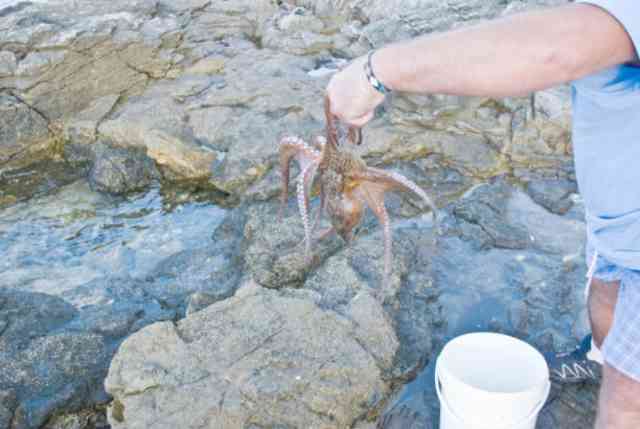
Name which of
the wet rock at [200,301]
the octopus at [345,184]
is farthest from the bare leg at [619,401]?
the wet rock at [200,301]

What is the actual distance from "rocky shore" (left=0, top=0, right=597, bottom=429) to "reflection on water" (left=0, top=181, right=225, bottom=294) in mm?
23

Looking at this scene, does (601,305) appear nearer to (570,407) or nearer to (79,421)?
(570,407)

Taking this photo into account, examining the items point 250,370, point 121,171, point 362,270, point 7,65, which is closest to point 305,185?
point 362,270

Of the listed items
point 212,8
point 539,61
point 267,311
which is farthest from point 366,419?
point 212,8

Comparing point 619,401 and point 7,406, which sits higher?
point 619,401

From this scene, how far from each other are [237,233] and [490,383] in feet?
8.80

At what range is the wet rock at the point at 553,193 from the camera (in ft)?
16.6

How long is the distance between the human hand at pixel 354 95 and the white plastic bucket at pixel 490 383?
4.21ft

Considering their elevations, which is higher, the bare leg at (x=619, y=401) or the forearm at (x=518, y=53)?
the forearm at (x=518, y=53)

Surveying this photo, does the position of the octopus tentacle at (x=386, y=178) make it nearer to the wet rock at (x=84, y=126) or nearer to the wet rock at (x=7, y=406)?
the wet rock at (x=7, y=406)

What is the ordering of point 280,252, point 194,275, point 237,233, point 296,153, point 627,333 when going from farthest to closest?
1. point 237,233
2. point 194,275
3. point 280,252
4. point 296,153
5. point 627,333

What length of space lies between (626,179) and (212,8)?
8.12 metres

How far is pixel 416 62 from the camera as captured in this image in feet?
6.07

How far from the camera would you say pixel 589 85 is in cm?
191
